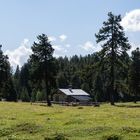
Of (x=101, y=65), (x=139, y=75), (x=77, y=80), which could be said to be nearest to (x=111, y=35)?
(x=101, y=65)

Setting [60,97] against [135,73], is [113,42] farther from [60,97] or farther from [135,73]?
[60,97]

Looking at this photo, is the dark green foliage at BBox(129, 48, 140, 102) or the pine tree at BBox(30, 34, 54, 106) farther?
the dark green foliage at BBox(129, 48, 140, 102)

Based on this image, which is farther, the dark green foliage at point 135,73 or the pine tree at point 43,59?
the dark green foliage at point 135,73

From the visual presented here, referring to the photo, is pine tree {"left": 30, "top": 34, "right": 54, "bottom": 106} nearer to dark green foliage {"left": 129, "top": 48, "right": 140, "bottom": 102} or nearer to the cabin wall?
dark green foliage {"left": 129, "top": 48, "right": 140, "bottom": 102}

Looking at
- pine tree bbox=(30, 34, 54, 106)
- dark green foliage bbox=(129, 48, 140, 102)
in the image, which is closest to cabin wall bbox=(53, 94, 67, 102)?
dark green foliage bbox=(129, 48, 140, 102)

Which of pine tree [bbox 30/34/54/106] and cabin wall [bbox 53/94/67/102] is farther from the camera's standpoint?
cabin wall [bbox 53/94/67/102]

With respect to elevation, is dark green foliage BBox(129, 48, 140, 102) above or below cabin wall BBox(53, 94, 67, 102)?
above

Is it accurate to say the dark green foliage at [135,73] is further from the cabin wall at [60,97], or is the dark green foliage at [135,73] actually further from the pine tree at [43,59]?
the cabin wall at [60,97]

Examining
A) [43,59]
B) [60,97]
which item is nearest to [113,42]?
[43,59]

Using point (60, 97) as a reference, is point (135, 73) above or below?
above

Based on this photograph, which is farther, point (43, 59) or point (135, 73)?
point (135, 73)

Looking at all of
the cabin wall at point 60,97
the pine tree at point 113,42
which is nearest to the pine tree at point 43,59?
the pine tree at point 113,42

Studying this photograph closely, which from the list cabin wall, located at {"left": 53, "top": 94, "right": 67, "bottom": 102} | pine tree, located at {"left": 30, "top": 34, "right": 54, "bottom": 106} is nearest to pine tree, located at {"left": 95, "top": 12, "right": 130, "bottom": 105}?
pine tree, located at {"left": 30, "top": 34, "right": 54, "bottom": 106}

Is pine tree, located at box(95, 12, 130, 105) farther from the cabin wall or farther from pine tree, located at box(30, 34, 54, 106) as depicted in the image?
the cabin wall
